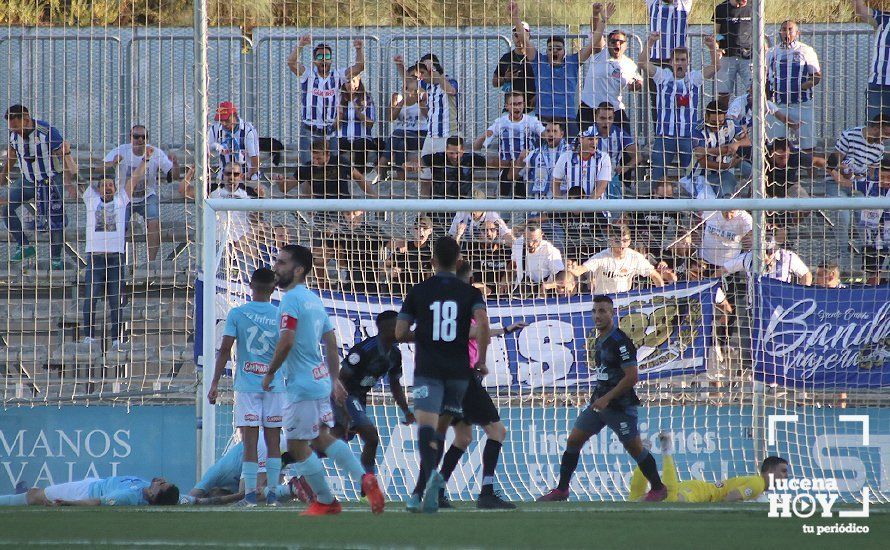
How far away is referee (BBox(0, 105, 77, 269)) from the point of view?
1175 centimetres

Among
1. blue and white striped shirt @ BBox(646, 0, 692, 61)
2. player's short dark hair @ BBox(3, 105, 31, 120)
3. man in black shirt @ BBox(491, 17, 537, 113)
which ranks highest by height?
blue and white striped shirt @ BBox(646, 0, 692, 61)

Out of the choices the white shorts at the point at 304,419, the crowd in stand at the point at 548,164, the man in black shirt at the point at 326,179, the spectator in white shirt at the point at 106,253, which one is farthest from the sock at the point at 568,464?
the spectator in white shirt at the point at 106,253

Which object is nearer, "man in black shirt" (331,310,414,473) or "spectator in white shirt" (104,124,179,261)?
"man in black shirt" (331,310,414,473)

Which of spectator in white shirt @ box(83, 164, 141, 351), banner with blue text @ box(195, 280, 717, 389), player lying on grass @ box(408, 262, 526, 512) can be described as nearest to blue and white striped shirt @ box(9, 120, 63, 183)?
spectator in white shirt @ box(83, 164, 141, 351)

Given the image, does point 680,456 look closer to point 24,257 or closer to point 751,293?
point 751,293

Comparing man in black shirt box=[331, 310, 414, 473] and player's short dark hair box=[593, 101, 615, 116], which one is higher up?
player's short dark hair box=[593, 101, 615, 116]

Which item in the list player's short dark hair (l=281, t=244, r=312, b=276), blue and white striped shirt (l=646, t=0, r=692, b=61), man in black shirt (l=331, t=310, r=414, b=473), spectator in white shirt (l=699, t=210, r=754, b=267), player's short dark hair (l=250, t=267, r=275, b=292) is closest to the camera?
player's short dark hair (l=281, t=244, r=312, b=276)

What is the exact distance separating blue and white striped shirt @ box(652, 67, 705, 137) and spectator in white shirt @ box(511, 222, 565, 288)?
62.6 inches

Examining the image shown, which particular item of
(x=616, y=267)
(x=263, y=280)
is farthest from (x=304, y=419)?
(x=616, y=267)

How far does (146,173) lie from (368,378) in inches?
139

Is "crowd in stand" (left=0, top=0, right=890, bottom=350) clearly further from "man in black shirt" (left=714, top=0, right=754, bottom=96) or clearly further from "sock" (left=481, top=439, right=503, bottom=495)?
"sock" (left=481, top=439, right=503, bottom=495)

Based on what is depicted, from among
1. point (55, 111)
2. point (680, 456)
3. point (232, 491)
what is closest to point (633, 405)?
point (680, 456)

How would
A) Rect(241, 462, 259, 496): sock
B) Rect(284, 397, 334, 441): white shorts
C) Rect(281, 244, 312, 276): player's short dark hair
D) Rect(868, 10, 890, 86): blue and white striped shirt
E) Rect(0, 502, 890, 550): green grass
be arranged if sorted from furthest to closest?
Rect(868, 10, 890, 86): blue and white striped shirt → Rect(241, 462, 259, 496): sock → Rect(281, 244, 312, 276): player's short dark hair → Rect(284, 397, 334, 441): white shorts → Rect(0, 502, 890, 550): green grass

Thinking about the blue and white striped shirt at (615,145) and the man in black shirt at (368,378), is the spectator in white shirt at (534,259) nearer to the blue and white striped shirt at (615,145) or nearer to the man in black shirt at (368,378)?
the blue and white striped shirt at (615,145)
